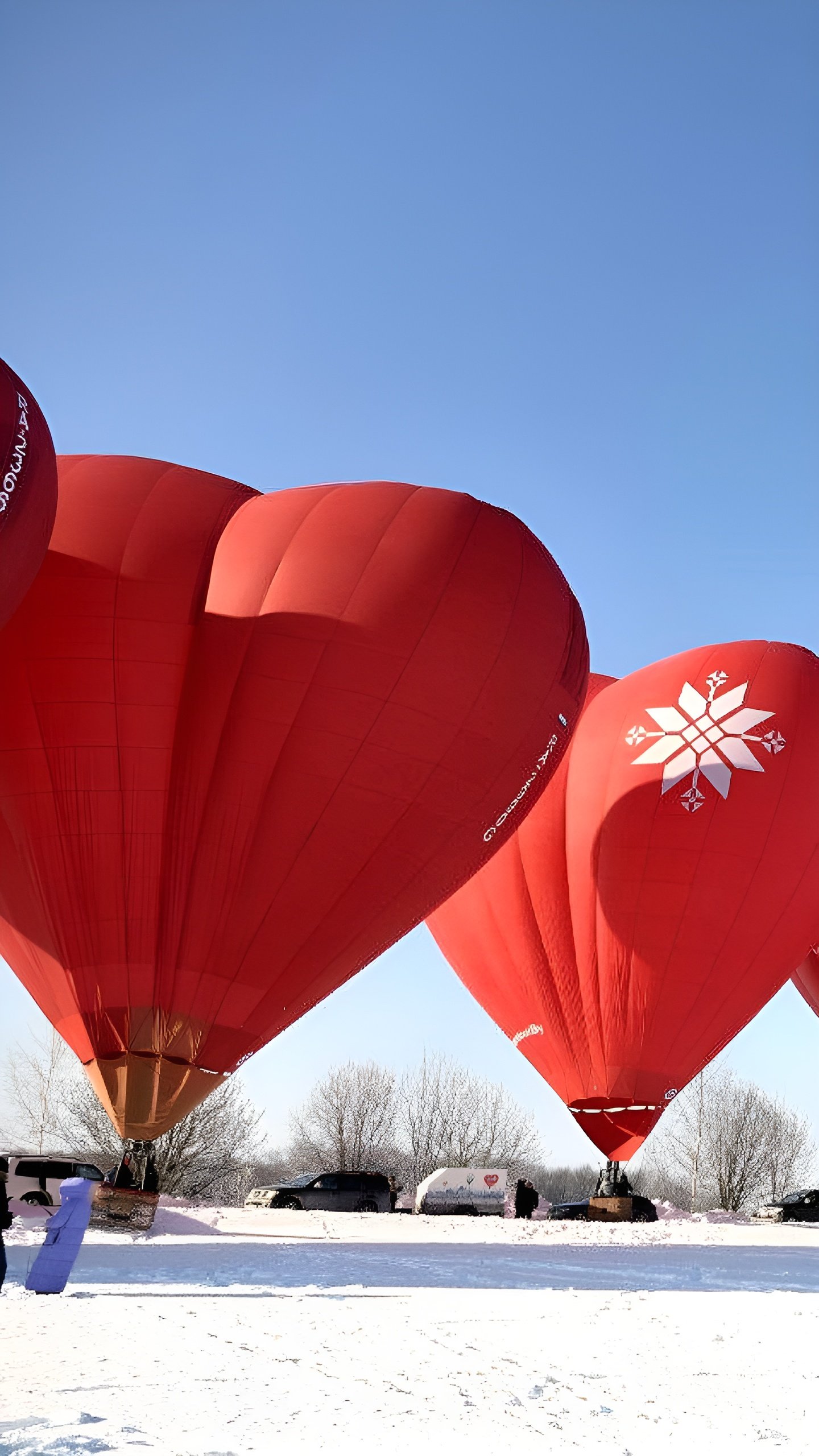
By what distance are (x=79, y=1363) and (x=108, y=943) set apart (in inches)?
319

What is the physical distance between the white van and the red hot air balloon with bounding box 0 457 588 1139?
44.9 feet

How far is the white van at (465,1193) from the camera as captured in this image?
90.9ft

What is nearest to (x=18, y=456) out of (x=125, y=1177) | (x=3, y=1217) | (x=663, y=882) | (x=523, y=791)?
Result: (x=3, y=1217)

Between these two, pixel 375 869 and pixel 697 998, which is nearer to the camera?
pixel 375 869

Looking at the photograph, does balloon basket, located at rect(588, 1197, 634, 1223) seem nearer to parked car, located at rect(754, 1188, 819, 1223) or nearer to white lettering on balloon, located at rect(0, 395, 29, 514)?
parked car, located at rect(754, 1188, 819, 1223)

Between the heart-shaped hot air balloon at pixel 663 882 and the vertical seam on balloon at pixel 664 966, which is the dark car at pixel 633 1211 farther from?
the vertical seam on balloon at pixel 664 966

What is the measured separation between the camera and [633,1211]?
23.3 m

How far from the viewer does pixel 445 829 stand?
16.2 meters

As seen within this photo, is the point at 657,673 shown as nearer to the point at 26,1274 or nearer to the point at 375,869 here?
the point at 375,869

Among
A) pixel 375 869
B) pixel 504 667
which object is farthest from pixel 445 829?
pixel 504 667

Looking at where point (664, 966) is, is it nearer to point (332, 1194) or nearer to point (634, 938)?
point (634, 938)

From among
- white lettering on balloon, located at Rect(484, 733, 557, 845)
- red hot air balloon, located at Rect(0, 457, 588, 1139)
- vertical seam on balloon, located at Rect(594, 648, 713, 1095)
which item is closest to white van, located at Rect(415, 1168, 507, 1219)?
vertical seam on balloon, located at Rect(594, 648, 713, 1095)

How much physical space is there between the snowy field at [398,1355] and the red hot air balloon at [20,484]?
6196 mm

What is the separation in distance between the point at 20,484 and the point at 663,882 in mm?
12846
